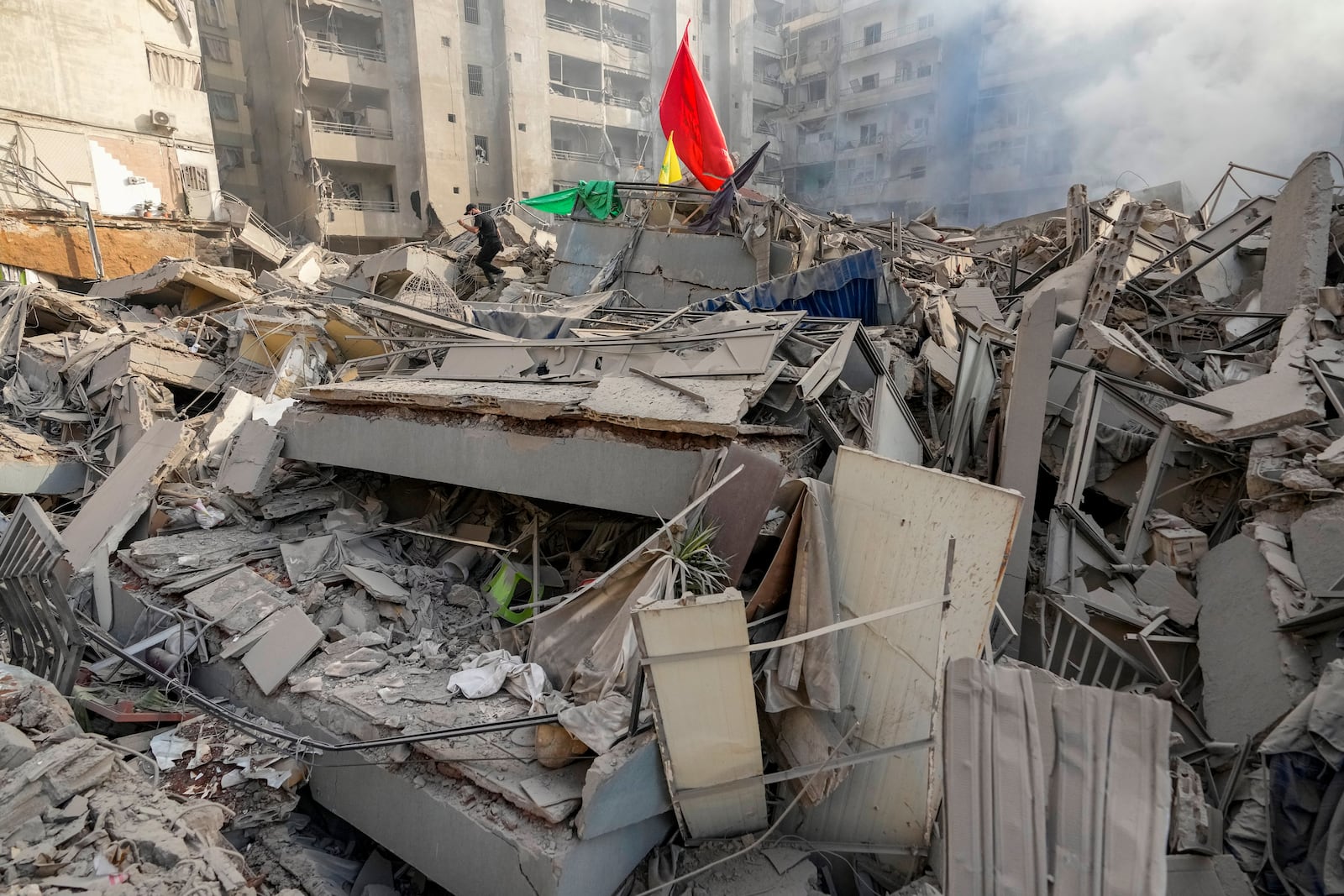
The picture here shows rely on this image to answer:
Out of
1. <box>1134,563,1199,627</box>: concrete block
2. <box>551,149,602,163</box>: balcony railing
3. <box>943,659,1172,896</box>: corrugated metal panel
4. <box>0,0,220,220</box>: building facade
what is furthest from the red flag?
Result: <box>551,149,602,163</box>: balcony railing

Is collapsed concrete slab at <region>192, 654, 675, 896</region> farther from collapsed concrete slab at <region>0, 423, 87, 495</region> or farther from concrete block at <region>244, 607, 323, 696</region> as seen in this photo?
collapsed concrete slab at <region>0, 423, 87, 495</region>

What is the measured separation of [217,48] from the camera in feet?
79.0

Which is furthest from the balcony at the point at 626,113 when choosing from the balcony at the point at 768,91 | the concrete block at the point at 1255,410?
the concrete block at the point at 1255,410

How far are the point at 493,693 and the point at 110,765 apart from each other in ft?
5.61

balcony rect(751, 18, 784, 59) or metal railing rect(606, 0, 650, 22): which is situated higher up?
balcony rect(751, 18, 784, 59)

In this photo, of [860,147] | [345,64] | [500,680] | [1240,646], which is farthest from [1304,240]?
[860,147]

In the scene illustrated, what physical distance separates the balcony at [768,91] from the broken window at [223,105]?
23.4m

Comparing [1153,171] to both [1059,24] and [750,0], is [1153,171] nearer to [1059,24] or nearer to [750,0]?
[1059,24]

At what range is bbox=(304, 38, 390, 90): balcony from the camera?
22.7 metres

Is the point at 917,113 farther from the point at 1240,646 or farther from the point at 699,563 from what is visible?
the point at 699,563

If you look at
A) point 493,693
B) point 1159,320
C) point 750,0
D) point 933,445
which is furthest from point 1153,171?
point 493,693

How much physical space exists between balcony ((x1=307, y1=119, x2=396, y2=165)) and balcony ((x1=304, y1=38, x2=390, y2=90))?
4.77ft

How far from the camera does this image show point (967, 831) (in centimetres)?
218

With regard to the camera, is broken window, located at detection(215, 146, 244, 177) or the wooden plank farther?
broken window, located at detection(215, 146, 244, 177)
